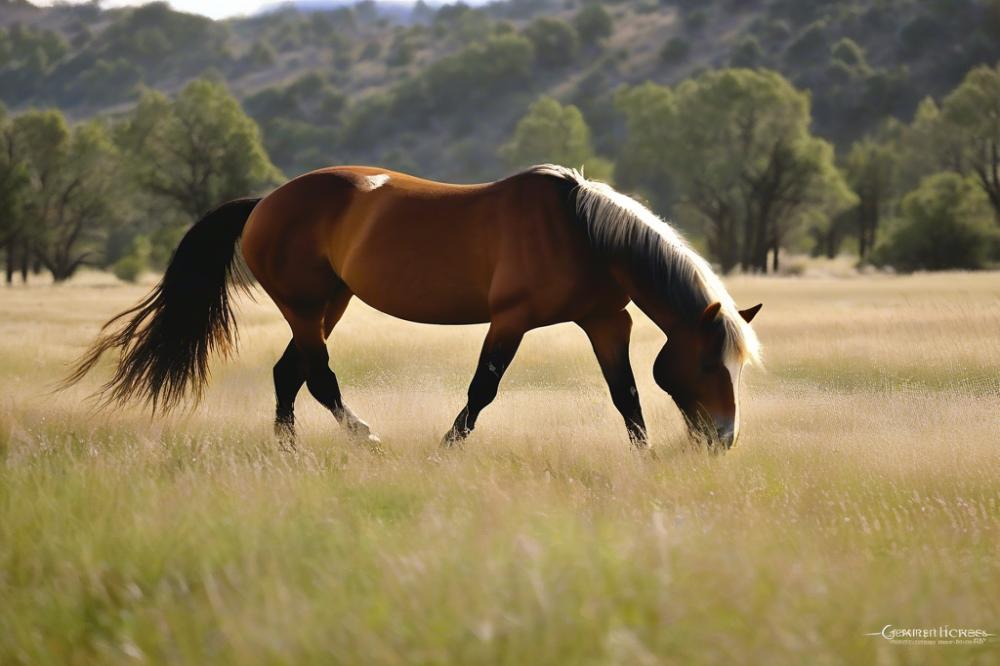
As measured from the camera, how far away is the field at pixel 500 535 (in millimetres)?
3631

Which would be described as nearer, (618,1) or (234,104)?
(234,104)

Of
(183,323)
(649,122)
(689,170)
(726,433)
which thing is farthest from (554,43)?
(726,433)

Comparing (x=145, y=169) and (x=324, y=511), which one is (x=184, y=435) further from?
(x=145, y=169)

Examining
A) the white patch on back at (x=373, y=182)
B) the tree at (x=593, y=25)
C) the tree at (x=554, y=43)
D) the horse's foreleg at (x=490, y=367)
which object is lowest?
the horse's foreleg at (x=490, y=367)

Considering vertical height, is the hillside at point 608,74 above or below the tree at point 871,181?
above

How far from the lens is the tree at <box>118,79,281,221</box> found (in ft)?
145

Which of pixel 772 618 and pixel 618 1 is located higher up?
pixel 618 1

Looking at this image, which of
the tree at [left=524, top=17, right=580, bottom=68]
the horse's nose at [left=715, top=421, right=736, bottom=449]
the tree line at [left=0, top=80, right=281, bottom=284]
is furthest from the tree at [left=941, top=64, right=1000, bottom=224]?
the tree at [left=524, top=17, right=580, bottom=68]

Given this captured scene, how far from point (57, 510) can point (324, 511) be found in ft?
4.75

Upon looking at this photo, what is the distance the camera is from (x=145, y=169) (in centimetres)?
4375

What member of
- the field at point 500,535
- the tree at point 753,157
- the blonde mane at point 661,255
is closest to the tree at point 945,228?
the tree at point 753,157

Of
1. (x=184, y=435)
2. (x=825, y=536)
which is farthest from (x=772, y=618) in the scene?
(x=184, y=435)

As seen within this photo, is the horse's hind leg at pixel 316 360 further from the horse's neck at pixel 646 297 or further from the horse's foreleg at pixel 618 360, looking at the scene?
the horse's neck at pixel 646 297

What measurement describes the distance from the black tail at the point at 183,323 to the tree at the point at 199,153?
36.7 metres
